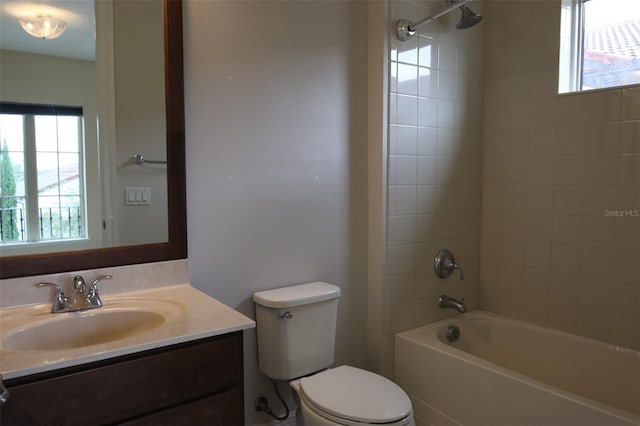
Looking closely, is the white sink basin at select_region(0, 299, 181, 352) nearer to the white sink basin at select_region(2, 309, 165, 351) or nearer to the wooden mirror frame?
the white sink basin at select_region(2, 309, 165, 351)

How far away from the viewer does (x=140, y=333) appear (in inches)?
54.7

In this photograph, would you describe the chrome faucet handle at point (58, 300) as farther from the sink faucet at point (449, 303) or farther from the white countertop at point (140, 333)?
the sink faucet at point (449, 303)

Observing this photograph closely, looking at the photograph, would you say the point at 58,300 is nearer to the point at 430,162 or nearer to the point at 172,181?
the point at 172,181

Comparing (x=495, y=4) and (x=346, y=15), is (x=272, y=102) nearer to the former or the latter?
(x=346, y=15)

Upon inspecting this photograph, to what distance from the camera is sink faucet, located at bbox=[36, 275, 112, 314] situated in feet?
4.65

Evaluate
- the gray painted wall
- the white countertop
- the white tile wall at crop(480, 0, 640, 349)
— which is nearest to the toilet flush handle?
the gray painted wall

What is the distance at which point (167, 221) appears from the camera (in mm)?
1696

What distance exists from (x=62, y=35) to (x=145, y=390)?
116 cm

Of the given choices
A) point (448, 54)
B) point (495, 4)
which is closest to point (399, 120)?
point (448, 54)

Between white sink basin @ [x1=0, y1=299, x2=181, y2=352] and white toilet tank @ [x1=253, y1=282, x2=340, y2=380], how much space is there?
1.57 ft

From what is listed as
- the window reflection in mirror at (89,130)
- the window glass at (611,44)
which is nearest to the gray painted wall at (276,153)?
the window reflection in mirror at (89,130)

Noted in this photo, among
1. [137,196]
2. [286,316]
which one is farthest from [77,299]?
[286,316]

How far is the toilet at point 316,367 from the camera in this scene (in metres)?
1.57

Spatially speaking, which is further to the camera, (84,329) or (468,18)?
(468,18)
